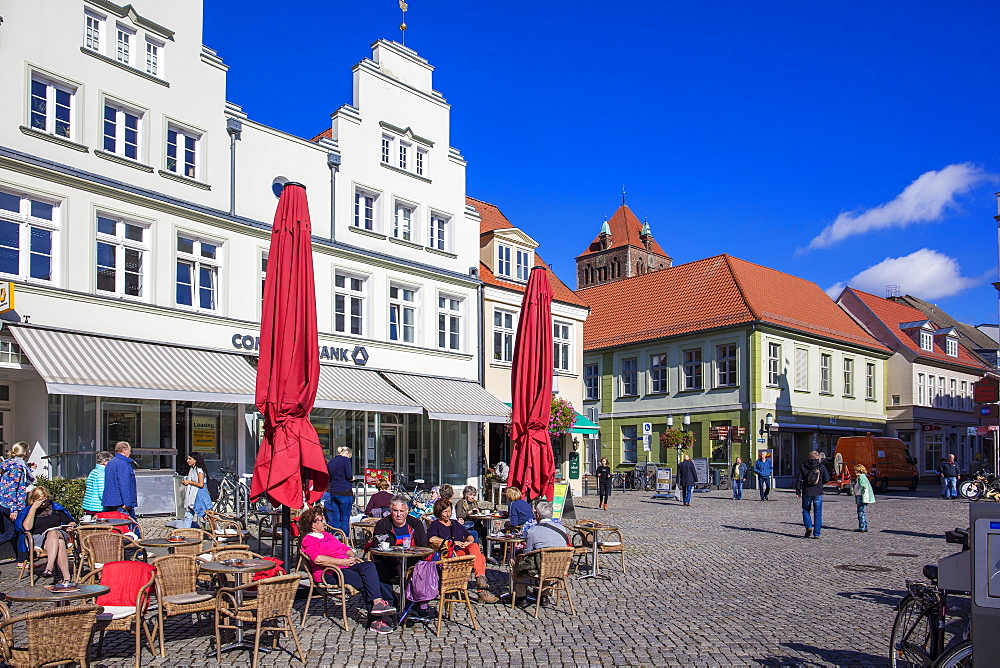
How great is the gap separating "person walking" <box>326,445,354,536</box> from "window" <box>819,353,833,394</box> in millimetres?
34249

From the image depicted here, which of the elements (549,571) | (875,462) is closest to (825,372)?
(875,462)

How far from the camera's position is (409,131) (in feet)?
82.6

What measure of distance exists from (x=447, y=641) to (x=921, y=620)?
Result: 4.25 meters

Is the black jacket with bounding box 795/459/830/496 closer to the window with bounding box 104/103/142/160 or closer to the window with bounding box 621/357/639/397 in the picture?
the window with bounding box 104/103/142/160

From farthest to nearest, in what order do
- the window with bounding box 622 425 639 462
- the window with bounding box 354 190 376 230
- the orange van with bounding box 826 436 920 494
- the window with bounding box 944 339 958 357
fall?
the window with bounding box 944 339 958 357 → the window with bounding box 622 425 639 462 → the orange van with bounding box 826 436 920 494 → the window with bounding box 354 190 376 230

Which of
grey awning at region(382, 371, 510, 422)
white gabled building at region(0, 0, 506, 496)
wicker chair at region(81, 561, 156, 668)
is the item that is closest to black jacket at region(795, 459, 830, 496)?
grey awning at region(382, 371, 510, 422)

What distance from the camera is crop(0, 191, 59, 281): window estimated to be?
1605 cm

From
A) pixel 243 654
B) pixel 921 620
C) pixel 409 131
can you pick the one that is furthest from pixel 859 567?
pixel 409 131

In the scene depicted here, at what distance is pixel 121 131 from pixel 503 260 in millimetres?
14200

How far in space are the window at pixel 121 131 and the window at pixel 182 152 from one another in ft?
2.67

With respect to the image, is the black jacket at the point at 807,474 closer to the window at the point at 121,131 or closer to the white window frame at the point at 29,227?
the white window frame at the point at 29,227

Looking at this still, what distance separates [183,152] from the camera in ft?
64.0

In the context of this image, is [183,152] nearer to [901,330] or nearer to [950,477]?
[950,477]

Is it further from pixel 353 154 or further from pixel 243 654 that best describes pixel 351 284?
pixel 243 654
